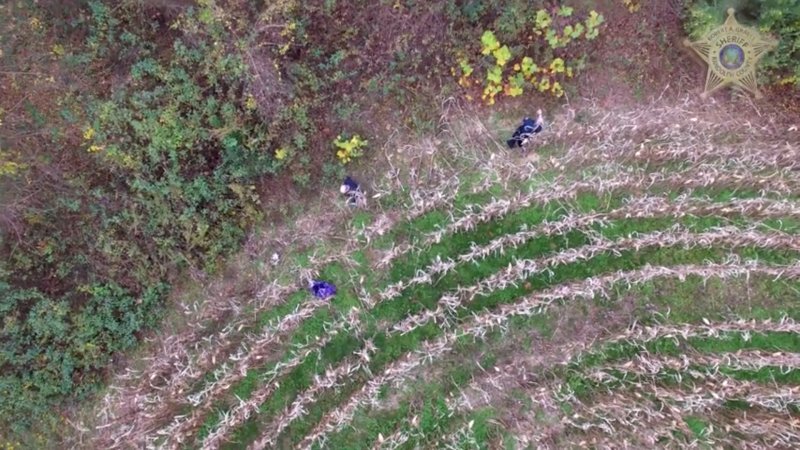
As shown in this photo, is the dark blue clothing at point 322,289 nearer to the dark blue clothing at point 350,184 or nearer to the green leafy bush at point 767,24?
the dark blue clothing at point 350,184

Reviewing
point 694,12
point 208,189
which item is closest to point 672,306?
point 694,12

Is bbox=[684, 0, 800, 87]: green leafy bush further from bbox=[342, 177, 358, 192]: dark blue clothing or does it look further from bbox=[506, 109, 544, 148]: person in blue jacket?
bbox=[342, 177, 358, 192]: dark blue clothing

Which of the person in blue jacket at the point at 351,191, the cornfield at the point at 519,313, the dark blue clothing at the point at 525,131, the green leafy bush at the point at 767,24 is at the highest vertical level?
the green leafy bush at the point at 767,24

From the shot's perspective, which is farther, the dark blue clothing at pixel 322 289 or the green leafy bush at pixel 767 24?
the dark blue clothing at pixel 322 289

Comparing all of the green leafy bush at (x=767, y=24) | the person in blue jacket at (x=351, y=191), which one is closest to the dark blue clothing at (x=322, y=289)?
the person in blue jacket at (x=351, y=191)

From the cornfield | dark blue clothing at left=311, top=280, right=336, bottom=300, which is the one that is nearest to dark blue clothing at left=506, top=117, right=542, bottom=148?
the cornfield

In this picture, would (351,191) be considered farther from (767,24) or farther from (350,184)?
(767,24)

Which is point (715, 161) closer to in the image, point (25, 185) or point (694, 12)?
point (694, 12)

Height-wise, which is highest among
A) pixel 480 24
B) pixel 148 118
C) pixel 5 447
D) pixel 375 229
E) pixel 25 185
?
pixel 480 24
